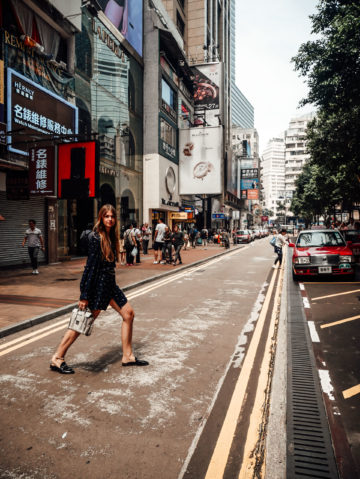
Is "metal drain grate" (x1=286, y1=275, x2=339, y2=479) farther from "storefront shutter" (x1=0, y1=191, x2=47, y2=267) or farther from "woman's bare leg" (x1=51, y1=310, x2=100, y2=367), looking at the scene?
"storefront shutter" (x1=0, y1=191, x2=47, y2=267)

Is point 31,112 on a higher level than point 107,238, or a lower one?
higher

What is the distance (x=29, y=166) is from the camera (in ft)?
41.4

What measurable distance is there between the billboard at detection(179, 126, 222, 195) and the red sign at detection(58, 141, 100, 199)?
21.3 metres

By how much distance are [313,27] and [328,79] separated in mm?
2665

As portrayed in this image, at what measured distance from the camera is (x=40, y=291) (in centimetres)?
917

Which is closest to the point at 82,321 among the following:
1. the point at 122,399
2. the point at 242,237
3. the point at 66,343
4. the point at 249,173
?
the point at 66,343

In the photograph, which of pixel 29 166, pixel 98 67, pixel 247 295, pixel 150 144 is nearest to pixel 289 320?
pixel 247 295

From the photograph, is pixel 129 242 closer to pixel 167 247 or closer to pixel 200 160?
pixel 167 247

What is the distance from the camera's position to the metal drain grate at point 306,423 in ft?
8.06

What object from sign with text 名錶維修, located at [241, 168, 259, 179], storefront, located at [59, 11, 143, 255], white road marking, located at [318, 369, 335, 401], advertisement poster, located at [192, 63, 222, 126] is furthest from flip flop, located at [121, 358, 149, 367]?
sign with text 名錶維修, located at [241, 168, 259, 179]

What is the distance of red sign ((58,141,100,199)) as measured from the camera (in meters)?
12.7

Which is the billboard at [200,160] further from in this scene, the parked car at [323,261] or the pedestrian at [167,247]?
the parked car at [323,261]

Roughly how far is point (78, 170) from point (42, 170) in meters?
1.24

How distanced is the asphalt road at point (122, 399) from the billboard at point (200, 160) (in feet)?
93.0
